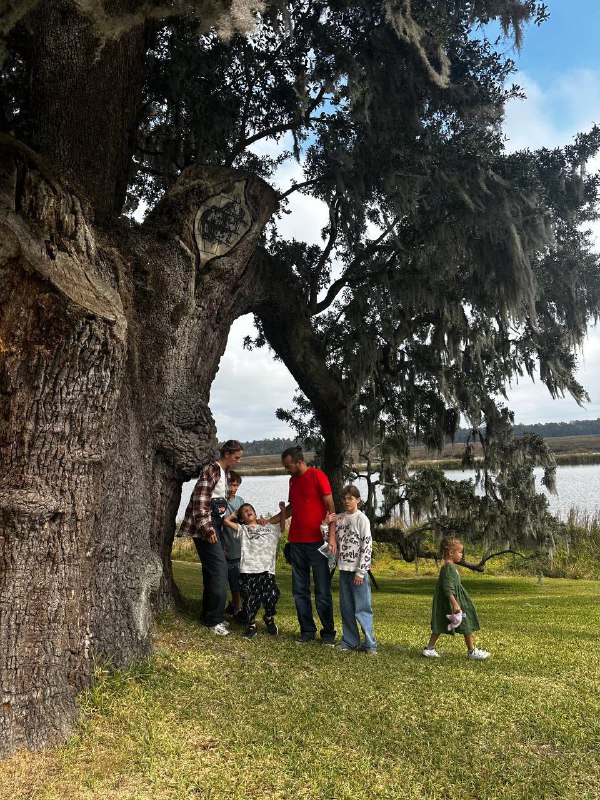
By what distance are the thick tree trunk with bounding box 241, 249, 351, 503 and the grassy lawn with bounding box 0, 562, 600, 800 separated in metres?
3.57

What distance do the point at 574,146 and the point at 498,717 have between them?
6.94 metres

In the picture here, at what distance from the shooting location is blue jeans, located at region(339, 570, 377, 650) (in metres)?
5.17

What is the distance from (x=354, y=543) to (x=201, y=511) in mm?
1312

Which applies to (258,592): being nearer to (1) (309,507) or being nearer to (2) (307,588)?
(2) (307,588)

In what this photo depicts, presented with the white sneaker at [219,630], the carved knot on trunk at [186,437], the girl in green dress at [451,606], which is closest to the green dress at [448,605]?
the girl in green dress at [451,606]

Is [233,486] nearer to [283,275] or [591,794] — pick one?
[283,275]

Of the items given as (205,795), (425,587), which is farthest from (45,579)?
(425,587)

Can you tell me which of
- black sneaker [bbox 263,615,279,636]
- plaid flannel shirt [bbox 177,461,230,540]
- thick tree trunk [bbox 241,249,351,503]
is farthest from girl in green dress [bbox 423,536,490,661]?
thick tree trunk [bbox 241,249,351,503]

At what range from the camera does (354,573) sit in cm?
516

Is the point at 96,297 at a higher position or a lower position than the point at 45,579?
higher

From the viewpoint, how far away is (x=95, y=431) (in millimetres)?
3879

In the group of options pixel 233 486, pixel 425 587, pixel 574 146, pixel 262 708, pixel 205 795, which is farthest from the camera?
pixel 425 587

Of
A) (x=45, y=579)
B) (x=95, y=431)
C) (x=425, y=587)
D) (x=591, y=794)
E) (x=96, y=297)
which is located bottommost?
(x=425, y=587)

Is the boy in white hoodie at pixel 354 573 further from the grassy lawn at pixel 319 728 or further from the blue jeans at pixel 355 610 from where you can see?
the grassy lawn at pixel 319 728
